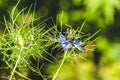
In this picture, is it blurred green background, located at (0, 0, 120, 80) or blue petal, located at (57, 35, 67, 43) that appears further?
blurred green background, located at (0, 0, 120, 80)

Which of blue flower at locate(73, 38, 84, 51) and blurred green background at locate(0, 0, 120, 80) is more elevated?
blue flower at locate(73, 38, 84, 51)

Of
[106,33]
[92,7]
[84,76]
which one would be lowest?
[84,76]

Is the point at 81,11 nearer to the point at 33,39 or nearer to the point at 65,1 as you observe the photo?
the point at 65,1

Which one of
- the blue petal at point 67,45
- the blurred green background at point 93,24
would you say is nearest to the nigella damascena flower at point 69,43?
the blue petal at point 67,45

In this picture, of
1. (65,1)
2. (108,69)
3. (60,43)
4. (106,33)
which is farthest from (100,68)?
(60,43)

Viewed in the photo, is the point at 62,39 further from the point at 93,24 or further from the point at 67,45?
the point at 93,24

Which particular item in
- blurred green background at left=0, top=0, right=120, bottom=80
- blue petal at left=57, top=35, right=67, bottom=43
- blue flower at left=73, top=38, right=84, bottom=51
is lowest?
blurred green background at left=0, top=0, right=120, bottom=80

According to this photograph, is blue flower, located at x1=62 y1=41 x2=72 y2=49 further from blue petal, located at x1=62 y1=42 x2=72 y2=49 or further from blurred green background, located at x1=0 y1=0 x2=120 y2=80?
blurred green background, located at x1=0 y1=0 x2=120 y2=80

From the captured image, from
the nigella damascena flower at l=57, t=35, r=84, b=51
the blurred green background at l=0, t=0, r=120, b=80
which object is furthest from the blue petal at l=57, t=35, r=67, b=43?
the blurred green background at l=0, t=0, r=120, b=80

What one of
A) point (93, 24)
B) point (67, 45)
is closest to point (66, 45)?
point (67, 45)
